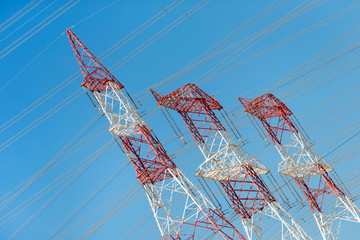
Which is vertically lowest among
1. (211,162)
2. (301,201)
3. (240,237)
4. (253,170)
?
(301,201)

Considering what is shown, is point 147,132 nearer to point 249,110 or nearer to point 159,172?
point 159,172

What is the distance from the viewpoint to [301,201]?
32594 millimetres

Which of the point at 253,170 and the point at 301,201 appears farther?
the point at 301,201

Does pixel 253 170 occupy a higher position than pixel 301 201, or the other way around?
pixel 253 170

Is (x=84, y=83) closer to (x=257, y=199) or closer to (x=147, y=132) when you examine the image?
(x=147, y=132)

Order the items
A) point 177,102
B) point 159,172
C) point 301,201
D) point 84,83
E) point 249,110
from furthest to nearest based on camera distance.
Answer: point 249,110
point 301,201
point 177,102
point 84,83
point 159,172

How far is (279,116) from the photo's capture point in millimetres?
36125

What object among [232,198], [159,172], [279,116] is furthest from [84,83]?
[279,116]

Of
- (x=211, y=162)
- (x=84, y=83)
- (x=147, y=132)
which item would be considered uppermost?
(x=84, y=83)

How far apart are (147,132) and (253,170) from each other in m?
8.92

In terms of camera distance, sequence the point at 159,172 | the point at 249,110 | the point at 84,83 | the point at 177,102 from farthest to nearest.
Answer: the point at 249,110, the point at 177,102, the point at 84,83, the point at 159,172

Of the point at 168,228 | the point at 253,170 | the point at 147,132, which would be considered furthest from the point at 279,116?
the point at 168,228

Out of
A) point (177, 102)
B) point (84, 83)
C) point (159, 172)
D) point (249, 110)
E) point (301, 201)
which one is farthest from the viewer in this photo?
point (249, 110)

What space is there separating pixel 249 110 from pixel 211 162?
9.42 m
